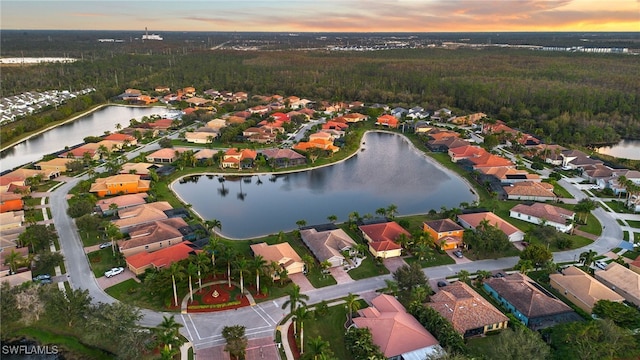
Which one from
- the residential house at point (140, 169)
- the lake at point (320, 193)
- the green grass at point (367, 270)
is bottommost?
the lake at point (320, 193)

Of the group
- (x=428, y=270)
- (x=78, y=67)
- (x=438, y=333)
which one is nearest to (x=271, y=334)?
(x=438, y=333)

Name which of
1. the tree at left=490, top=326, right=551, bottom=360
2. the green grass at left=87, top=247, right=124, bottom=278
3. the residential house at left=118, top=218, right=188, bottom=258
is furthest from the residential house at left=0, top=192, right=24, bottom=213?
the tree at left=490, top=326, right=551, bottom=360

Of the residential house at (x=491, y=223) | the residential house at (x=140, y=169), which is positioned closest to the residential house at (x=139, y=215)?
the residential house at (x=140, y=169)

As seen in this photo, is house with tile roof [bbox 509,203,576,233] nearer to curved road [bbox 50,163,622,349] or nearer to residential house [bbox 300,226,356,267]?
curved road [bbox 50,163,622,349]

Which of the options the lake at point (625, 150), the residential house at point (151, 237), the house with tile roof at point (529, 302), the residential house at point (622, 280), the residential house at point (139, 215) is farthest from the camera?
the lake at point (625, 150)

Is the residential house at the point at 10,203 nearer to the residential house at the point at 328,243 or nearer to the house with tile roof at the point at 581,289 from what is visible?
the residential house at the point at 328,243

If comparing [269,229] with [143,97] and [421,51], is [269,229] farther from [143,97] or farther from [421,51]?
[421,51]
